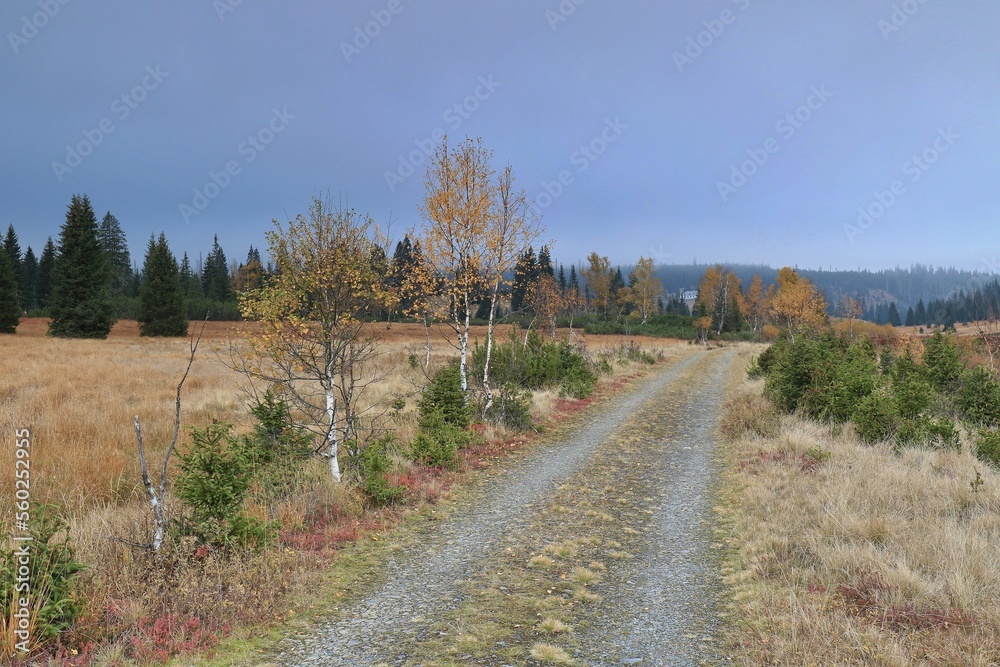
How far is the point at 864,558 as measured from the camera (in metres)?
5.24

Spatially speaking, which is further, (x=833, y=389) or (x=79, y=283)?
(x=79, y=283)

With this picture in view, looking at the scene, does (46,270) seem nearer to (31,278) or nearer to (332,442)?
(31,278)

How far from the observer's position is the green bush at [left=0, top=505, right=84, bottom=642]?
3799mm

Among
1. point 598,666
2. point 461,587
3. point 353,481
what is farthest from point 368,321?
point 598,666

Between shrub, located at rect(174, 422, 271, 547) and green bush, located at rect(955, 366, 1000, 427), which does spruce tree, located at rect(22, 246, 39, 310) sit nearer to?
shrub, located at rect(174, 422, 271, 547)

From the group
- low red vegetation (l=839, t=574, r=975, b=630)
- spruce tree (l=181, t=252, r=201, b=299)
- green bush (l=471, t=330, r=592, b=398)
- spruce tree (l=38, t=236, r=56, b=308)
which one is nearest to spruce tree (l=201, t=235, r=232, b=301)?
spruce tree (l=181, t=252, r=201, b=299)

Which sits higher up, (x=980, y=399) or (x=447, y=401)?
(x=447, y=401)

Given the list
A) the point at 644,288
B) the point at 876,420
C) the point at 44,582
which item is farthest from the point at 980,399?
the point at 644,288

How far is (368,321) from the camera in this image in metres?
9.48

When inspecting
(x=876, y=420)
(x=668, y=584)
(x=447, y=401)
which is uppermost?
(x=447, y=401)

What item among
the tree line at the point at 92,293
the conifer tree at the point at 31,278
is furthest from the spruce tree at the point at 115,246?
the conifer tree at the point at 31,278

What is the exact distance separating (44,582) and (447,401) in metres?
8.42

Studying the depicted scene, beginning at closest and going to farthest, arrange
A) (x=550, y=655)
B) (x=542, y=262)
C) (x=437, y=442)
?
(x=550, y=655), (x=437, y=442), (x=542, y=262)

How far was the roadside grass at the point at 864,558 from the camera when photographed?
3953 millimetres
